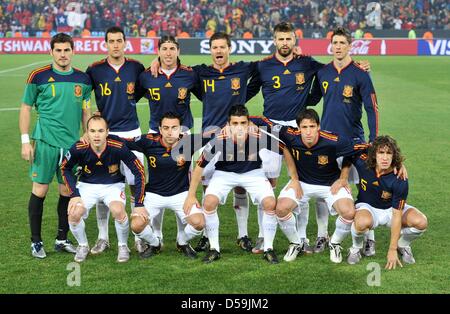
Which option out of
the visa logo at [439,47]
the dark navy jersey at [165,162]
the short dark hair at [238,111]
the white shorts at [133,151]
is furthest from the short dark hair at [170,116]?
the visa logo at [439,47]

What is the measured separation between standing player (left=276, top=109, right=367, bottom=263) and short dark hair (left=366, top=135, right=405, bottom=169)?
0.81 feet

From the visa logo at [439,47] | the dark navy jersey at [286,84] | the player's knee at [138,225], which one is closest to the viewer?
the player's knee at [138,225]

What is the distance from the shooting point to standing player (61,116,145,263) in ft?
20.4

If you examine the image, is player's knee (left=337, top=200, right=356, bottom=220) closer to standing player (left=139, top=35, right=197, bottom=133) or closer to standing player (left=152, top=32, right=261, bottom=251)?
standing player (left=152, top=32, right=261, bottom=251)

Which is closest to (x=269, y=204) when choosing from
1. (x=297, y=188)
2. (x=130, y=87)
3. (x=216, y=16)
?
(x=297, y=188)

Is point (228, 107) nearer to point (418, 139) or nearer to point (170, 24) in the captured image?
point (418, 139)

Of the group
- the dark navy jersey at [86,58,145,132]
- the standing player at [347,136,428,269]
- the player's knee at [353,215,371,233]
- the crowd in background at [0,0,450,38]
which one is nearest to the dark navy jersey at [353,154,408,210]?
the standing player at [347,136,428,269]

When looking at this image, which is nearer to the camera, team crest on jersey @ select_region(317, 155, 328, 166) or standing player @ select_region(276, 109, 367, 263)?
standing player @ select_region(276, 109, 367, 263)

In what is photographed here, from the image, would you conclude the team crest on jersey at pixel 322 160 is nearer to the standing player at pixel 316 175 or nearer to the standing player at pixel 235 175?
the standing player at pixel 316 175

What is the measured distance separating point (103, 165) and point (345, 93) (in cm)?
254

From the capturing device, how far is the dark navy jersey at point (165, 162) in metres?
6.48

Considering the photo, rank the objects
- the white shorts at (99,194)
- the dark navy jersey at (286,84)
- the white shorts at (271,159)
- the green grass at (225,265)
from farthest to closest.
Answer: the dark navy jersey at (286,84)
the white shorts at (271,159)
the white shorts at (99,194)
the green grass at (225,265)

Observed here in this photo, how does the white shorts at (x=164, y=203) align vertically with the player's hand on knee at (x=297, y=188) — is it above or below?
below

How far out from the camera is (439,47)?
107ft
